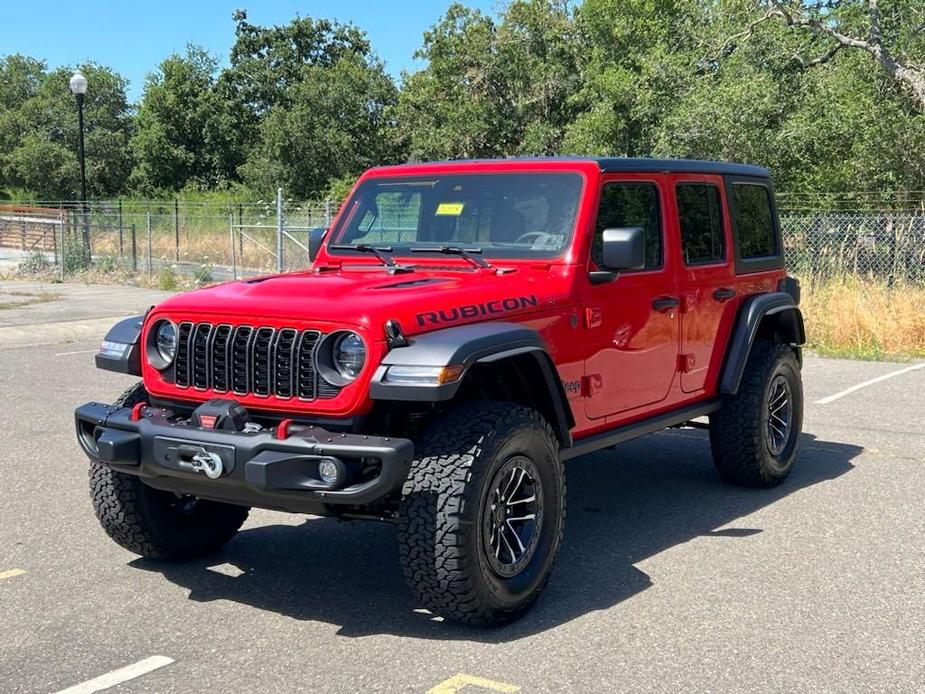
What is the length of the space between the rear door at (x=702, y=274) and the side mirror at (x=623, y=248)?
0.98 metres

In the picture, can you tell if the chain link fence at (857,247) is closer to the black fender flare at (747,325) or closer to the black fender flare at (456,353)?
the black fender flare at (747,325)

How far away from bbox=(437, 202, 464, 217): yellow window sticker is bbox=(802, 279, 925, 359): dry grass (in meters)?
8.71

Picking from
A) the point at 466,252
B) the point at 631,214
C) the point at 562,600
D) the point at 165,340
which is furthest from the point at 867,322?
the point at 165,340

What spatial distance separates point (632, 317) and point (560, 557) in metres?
1.24

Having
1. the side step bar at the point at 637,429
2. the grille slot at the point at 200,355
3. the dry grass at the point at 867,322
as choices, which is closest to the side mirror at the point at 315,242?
the grille slot at the point at 200,355

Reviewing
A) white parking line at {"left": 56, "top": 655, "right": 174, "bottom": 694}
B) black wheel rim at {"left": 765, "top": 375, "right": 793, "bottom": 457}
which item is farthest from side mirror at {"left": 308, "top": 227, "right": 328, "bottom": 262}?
black wheel rim at {"left": 765, "top": 375, "right": 793, "bottom": 457}

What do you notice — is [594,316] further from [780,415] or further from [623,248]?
[780,415]

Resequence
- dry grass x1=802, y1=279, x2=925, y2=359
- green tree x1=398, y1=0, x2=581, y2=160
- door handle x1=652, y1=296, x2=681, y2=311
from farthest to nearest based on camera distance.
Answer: green tree x1=398, y1=0, x2=581, y2=160 < dry grass x1=802, y1=279, x2=925, y2=359 < door handle x1=652, y1=296, x2=681, y2=311

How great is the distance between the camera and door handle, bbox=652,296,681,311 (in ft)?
19.3

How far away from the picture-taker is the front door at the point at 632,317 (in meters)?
5.45

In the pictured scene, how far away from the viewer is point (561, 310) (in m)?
5.19

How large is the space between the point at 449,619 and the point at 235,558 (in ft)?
4.91

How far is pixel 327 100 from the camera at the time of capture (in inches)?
1770

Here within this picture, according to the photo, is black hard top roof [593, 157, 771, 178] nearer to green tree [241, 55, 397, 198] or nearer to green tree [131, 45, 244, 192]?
green tree [241, 55, 397, 198]
